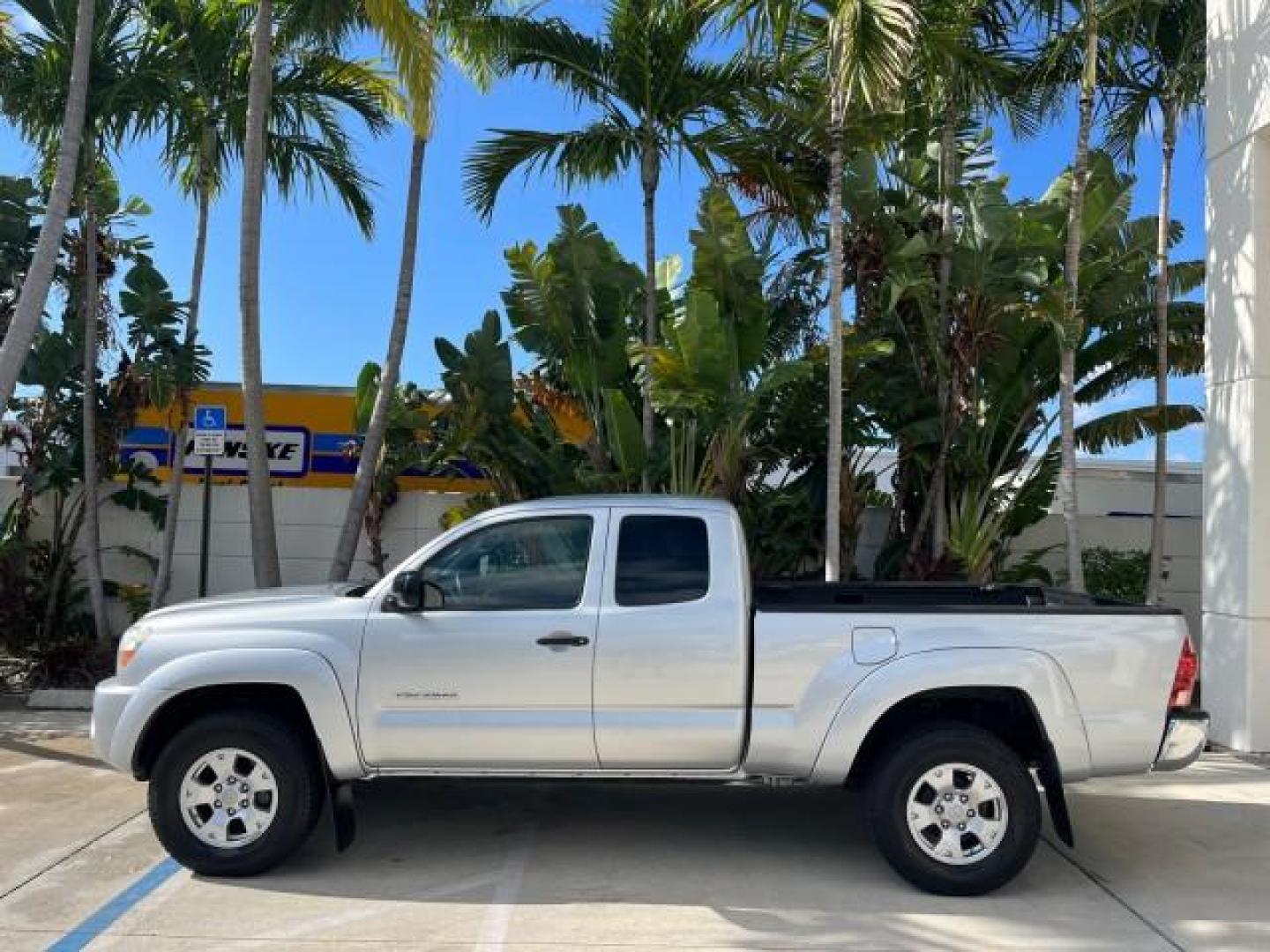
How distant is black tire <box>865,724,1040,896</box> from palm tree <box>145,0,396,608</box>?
337 inches

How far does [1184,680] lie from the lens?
560 cm

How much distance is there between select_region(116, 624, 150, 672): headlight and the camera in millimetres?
5801

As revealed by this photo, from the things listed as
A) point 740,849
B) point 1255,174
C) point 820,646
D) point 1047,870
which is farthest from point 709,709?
point 1255,174

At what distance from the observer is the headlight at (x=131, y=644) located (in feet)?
19.0

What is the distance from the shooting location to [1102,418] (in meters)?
12.3

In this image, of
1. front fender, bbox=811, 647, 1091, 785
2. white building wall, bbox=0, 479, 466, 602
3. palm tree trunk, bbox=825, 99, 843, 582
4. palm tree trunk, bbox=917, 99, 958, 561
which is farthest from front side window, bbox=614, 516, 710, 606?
white building wall, bbox=0, 479, 466, 602

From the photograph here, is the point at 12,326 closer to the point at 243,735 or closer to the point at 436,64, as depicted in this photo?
the point at 436,64

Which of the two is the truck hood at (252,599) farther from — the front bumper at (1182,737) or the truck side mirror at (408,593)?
the front bumper at (1182,737)

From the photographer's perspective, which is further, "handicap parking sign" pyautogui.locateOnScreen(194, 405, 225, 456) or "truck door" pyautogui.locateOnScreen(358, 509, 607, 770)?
"handicap parking sign" pyautogui.locateOnScreen(194, 405, 225, 456)

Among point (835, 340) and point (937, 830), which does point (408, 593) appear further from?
point (835, 340)

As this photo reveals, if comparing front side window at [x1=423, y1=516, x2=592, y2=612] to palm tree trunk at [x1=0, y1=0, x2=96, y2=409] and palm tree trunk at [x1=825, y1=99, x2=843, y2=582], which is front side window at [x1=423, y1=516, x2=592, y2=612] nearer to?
palm tree trunk at [x1=825, y1=99, x2=843, y2=582]

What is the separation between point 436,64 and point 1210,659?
321 inches

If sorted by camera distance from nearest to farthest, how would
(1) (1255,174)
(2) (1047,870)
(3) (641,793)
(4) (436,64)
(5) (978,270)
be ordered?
(2) (1047,870) < (3) (641,793) < (1) (1255,174) < (4) (436,64) < (5) (978,270)

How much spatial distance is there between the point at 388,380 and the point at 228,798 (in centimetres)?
574
